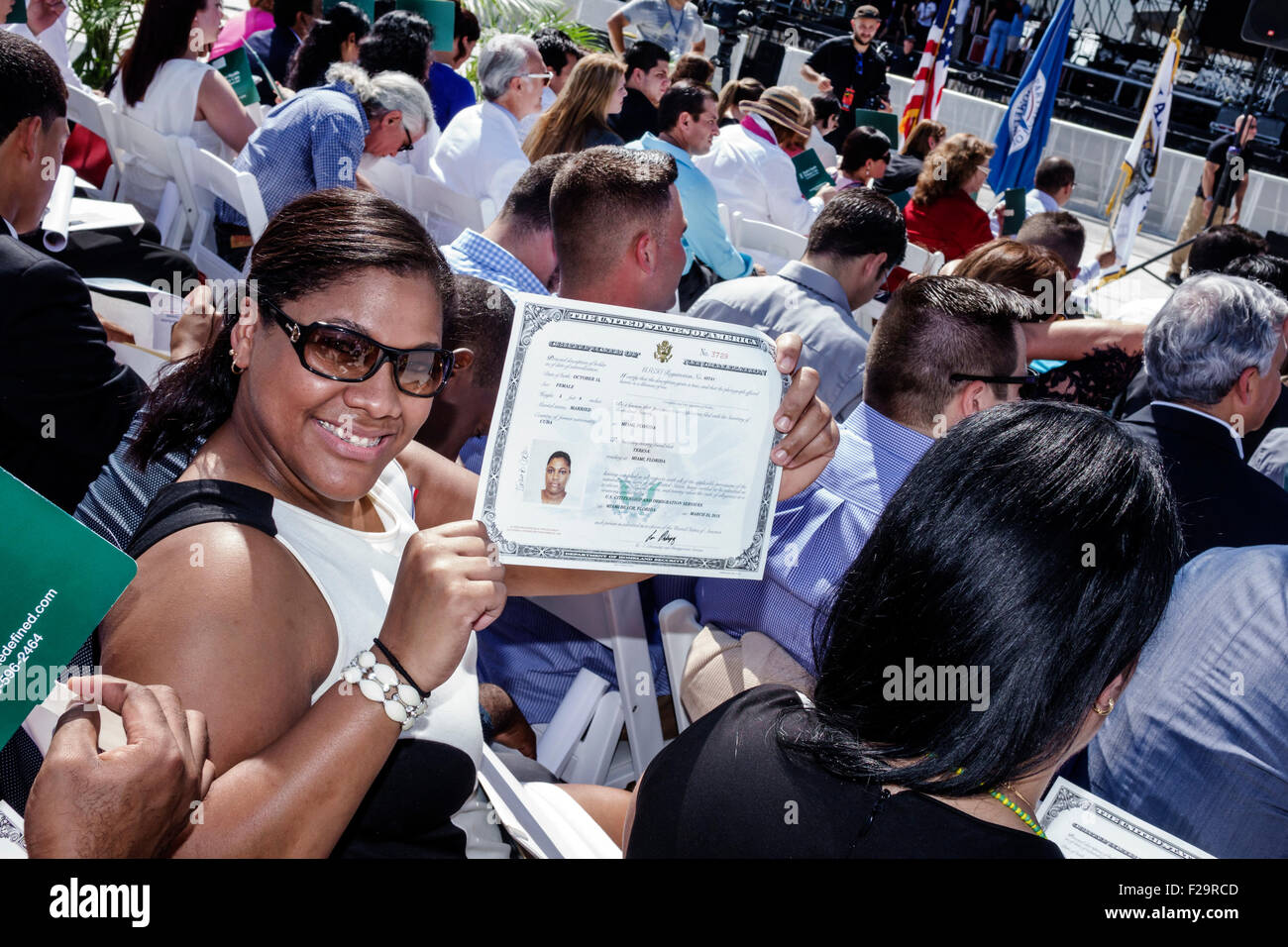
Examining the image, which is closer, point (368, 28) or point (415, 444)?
point (415, 444)

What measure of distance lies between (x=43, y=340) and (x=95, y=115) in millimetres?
3115

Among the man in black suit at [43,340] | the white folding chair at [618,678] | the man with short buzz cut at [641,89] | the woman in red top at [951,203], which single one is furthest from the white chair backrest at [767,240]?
the man in black suit at [43,340]

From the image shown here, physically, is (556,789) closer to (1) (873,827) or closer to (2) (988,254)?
(1) (873,827)

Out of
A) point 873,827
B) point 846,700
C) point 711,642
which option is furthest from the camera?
point 711,642

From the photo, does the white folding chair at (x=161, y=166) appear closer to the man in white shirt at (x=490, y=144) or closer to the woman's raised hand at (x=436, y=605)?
the man in white shirt at (x=490, y=144)

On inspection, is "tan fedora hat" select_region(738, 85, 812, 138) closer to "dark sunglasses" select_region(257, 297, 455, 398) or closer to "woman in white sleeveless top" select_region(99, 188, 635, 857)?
"woman in white sleeveless top" select_region(99, 188, 635, 857)

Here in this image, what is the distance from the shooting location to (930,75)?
31.0ft

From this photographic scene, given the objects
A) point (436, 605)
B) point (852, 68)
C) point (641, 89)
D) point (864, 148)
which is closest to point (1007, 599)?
point (436, 605)

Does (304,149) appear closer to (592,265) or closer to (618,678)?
(592,265)

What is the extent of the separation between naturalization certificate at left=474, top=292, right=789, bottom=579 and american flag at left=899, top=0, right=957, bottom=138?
8.45 metres

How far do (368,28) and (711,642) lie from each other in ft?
18.7

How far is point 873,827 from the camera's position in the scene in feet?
4.19

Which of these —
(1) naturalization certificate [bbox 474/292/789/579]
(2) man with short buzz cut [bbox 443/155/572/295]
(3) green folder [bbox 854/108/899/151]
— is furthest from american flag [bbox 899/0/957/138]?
(1) naturalization certificate [bbox 474/292/789/579]
